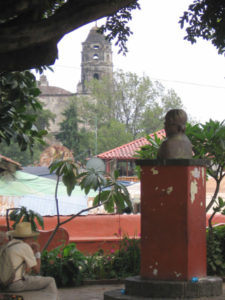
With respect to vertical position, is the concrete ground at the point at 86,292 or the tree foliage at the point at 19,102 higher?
the tree foliage at the point at 19,102

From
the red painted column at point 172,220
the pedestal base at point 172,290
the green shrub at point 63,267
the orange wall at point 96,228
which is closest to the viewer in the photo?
the pedestal base at point 172,290

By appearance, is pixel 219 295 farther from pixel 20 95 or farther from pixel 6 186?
pixel 6 186

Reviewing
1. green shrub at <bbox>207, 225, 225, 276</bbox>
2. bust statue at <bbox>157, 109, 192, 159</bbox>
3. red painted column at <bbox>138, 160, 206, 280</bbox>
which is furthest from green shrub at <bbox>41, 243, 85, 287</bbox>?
bust statue at <bbox>157, 109, 192, 159</bbox>

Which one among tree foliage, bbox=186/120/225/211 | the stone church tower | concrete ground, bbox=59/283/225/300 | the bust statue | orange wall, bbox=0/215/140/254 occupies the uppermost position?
the stone church tower

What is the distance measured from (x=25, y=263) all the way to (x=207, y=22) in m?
4.96

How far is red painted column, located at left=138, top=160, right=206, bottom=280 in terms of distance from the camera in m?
7.24

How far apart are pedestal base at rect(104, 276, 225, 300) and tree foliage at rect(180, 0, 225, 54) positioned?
3.74 meters

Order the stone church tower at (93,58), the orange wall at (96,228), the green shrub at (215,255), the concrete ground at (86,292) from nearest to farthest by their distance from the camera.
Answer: the concrete ground at (86,292) → the green shrub at (215,255) → the orange wall at (96,228) → the stone church tower at (93,58)

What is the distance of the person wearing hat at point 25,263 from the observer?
6281 mm

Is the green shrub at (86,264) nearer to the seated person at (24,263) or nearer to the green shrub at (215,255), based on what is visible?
the green shrub at (215,255)

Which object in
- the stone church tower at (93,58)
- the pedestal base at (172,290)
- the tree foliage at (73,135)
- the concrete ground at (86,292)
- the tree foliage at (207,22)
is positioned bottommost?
Result: the concrete ground at (86,292)

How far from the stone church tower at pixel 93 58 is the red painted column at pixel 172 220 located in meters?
103

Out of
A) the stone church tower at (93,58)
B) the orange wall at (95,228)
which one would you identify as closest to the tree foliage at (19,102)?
the orange wall at (95,228)

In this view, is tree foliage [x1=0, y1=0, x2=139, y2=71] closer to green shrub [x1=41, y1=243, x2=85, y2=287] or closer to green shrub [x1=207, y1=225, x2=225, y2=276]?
green shrub [x1=41, y1=243, x2=85, y2=287]
